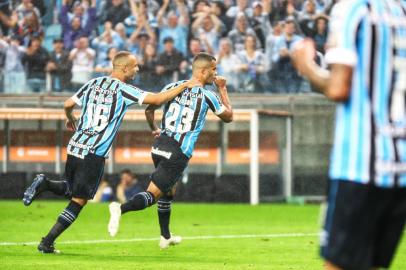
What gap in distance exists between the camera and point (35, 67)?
2302cm

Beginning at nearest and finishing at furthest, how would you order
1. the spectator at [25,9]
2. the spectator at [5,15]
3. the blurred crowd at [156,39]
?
the blurred crowd at [156,39], the spectator at [25,9], the spectator at [5,15]

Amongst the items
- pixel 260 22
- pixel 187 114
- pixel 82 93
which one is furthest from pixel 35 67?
pixel 82 93

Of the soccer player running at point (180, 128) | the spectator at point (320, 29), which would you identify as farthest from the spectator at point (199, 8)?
the soccer player running at point (180, 128)

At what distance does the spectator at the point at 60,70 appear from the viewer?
903 inches

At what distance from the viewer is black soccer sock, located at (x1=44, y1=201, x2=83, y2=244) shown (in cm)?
1031

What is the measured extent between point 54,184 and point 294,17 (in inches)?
491

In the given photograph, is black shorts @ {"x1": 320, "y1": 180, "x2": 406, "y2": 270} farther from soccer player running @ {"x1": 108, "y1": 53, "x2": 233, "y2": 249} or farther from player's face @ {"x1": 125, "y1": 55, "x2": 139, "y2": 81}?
soccer player running @ {"x1": 108, "y1": 53, "x2": 233, "y2": 249}

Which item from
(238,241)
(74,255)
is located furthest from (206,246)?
(74,255)

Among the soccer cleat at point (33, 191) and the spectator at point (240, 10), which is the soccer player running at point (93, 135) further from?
the spectator at point (240, 10)

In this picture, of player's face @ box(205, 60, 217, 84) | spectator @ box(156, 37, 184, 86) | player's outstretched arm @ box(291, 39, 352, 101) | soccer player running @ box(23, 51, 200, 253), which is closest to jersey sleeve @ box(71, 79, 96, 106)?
soccer player running @ box(23, 51, 200, 253)

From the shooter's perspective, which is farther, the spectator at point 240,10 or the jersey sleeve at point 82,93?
the spectator at point 240,10

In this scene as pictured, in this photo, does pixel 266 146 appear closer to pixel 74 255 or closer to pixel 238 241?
pixel 238 241

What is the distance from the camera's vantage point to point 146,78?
22516 mm

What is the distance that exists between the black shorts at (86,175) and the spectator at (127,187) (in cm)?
1109
